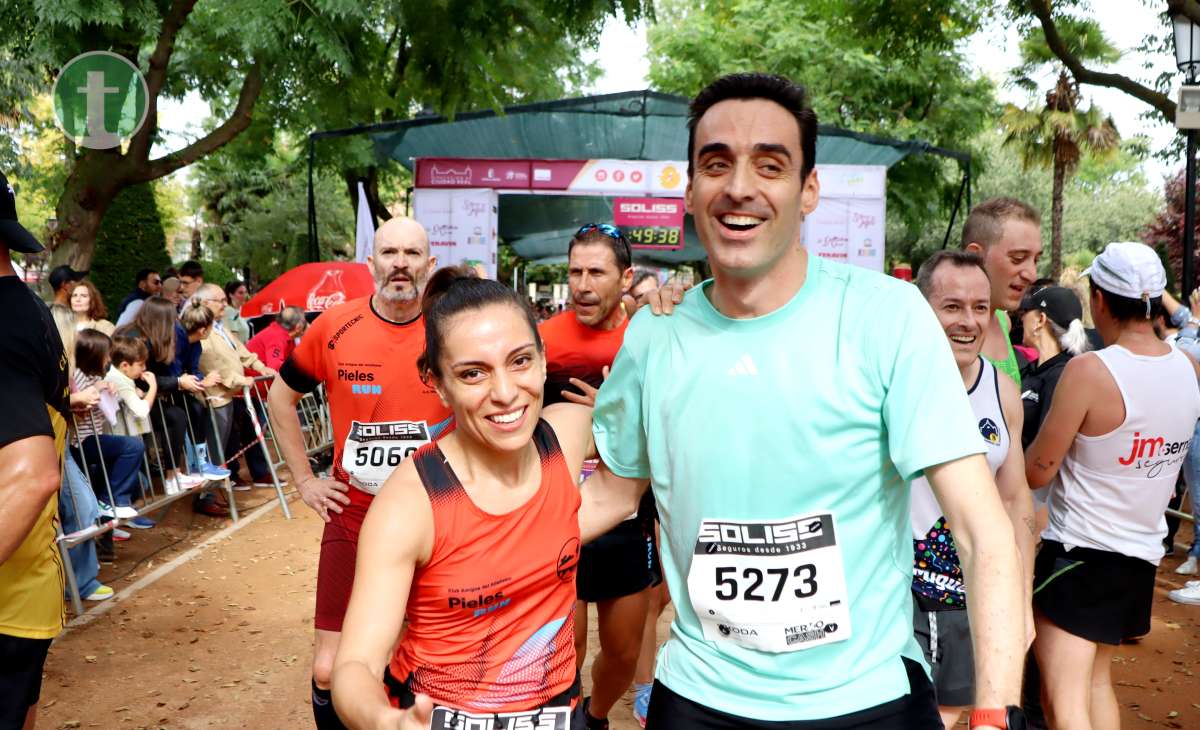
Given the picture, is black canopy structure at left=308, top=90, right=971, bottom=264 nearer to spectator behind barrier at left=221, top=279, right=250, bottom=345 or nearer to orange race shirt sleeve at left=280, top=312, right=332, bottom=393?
spectator behind barrier at left=221, top=279, right=250, bottom=345

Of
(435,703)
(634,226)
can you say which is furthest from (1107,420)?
(634,226)

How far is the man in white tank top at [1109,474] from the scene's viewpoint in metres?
3.37

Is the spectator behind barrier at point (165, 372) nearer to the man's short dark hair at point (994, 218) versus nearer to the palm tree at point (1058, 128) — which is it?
the man's short dark hair at point (994, 218)

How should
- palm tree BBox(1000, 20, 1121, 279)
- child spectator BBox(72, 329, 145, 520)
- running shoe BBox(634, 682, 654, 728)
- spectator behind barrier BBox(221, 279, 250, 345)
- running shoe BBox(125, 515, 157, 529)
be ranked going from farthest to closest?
palm tree BBox(1000, 20, 1121, 279) → spectator behind barrier BBox(221, 279, 250, 345) → running shoe BBox(125, 515, 157, 529) → child spectator BBox(72, 329, 145, 520) → running shoe BBox(634, 682, 654, 728)

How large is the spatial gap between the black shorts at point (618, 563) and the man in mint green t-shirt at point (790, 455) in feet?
6.38

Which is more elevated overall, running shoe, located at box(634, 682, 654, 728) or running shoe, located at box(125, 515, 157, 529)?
running shoe, located at box(634, 682, 654, 728)

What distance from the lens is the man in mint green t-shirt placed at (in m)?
1.88

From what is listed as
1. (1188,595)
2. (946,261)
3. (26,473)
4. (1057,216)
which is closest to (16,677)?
(26,473)

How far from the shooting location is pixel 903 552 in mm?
2018

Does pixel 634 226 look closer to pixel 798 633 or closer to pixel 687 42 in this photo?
pixel 687 42

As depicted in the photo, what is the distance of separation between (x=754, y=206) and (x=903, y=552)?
77cm

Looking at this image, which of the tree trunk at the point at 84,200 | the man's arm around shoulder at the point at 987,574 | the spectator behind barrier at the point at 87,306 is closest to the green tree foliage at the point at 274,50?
the tree trunk at the point at 84,200

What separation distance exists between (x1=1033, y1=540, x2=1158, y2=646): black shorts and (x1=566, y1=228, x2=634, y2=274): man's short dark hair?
211 cm

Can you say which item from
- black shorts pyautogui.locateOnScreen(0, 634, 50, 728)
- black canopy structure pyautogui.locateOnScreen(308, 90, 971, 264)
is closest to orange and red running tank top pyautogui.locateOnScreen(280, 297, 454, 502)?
black shorts pyautogui.locateOnScreen(0, 634, 50, 728)
